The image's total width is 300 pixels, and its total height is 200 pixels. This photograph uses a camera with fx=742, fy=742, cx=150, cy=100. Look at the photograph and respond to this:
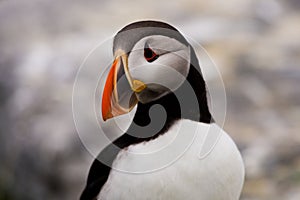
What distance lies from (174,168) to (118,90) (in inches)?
7.2

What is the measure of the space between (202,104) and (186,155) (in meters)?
0.11

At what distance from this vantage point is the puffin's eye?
1330mm

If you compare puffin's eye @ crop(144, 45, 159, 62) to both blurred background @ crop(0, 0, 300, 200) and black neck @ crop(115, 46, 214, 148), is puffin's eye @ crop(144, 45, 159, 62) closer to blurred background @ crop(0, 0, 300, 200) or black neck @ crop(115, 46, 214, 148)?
black neck @ crop(115, 46, 214, 148)

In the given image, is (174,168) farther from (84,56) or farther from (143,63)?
(84,56)

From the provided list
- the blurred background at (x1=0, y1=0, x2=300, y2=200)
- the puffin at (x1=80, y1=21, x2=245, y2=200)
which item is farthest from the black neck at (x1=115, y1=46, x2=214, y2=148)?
the blurred background at (x1=0, y1=0, x2=300, y2=200)

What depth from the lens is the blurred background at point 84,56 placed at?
2.11 m

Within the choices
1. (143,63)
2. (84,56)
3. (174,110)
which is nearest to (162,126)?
(174,110)

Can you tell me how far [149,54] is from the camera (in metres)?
1.33

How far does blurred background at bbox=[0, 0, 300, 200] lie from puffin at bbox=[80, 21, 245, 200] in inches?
26.0

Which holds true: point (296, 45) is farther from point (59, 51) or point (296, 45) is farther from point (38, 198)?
point (38, 198)

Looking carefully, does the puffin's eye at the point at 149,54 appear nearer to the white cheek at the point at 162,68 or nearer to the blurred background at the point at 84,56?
the white cheek at the point at 162,68

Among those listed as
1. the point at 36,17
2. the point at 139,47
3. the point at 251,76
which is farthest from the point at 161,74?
the point at 36,17

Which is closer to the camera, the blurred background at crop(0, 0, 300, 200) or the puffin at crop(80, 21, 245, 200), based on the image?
the puffin at crop(80, 21, 245, 200)

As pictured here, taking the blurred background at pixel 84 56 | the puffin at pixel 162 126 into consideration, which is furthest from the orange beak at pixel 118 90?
the blurred background at pixel 84 56
